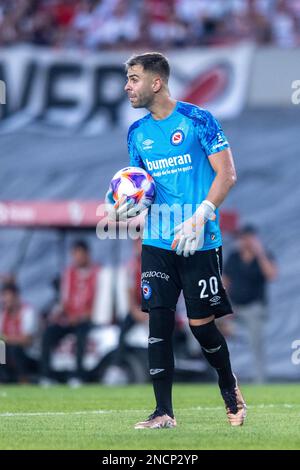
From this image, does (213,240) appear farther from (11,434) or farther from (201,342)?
(11,434)

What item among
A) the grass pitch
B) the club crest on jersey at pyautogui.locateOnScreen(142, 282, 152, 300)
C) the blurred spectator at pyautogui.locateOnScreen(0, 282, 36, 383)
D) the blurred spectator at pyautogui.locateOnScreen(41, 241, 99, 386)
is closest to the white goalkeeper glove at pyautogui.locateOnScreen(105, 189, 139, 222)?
the club crest on jersey at pyautogui.locateOnScreen(142, 282, 152, 300)

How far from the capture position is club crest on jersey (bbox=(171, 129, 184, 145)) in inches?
322

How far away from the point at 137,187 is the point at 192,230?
1.63 ft

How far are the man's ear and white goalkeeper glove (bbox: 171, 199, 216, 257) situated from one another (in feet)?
2.82

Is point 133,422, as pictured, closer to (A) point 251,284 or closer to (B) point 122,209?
(B) point 122,209

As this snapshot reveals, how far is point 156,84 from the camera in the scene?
8.28 m

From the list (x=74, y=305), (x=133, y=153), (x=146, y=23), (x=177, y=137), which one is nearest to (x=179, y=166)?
(x=177, y=137)

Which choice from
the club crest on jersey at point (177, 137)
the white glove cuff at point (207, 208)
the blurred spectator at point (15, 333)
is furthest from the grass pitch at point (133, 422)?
the blurred spectator at point (15, 333)

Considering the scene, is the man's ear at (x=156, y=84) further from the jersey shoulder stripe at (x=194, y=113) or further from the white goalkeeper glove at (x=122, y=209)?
the white goalkeeper glove at (x=122, y=209)

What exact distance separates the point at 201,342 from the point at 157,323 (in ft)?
1.12

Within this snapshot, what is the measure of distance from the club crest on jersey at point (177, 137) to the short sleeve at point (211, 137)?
134 mm

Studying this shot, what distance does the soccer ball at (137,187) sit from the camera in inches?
Answer: 320

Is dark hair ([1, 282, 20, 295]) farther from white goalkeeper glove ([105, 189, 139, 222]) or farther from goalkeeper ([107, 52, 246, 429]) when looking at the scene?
goalkeeper ([107, 52, 246, 429])
